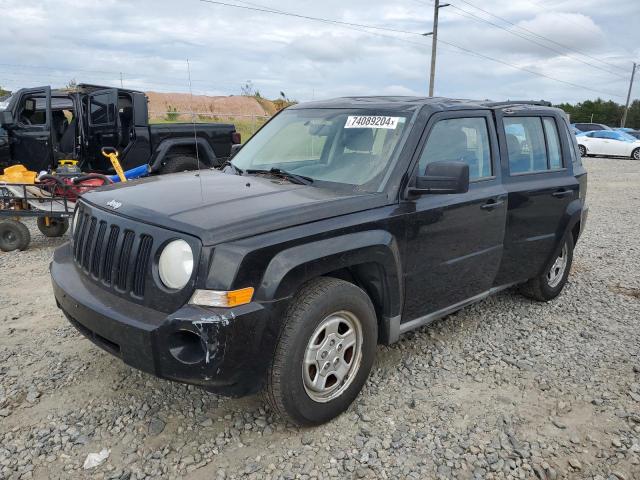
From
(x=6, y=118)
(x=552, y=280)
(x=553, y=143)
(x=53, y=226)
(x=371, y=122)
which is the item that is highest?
(x=371, y=122)

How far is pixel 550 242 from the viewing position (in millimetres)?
4809

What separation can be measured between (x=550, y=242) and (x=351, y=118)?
226 cm

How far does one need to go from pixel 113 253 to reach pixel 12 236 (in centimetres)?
483

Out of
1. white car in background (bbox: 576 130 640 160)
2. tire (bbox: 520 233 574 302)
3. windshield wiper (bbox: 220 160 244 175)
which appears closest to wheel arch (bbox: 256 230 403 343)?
windshield wiper (bbox: 220 160 244 175)

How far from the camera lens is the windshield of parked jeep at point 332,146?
3.50m

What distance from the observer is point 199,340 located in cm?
258

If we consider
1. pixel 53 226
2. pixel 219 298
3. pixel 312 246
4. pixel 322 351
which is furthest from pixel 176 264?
pixel 53 226

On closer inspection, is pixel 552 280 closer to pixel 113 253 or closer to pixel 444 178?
pixel 444 178

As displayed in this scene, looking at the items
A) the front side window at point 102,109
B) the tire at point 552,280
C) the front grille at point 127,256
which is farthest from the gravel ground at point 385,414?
the front side window at point 102,109

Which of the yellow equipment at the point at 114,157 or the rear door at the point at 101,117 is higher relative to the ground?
the rear door at the point at 101,117

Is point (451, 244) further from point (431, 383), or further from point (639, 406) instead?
point (639, 406)

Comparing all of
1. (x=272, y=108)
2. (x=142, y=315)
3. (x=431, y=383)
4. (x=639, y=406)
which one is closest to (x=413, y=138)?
(x=431, y=383)

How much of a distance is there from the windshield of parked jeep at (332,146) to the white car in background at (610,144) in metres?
24.9

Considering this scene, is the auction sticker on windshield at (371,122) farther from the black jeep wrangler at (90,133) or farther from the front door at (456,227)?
the black jeep wrangler at (90,133)
